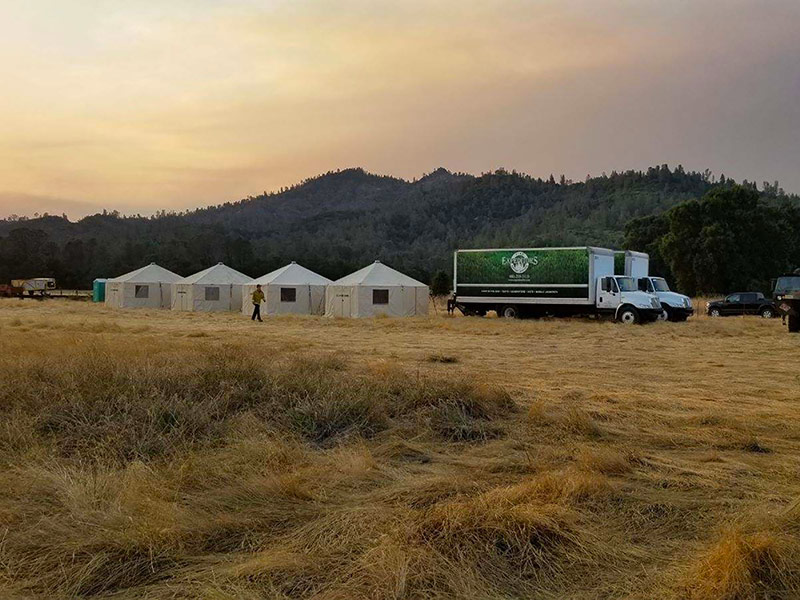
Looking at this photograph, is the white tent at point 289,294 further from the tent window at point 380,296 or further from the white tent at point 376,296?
the tent window at point 380,296

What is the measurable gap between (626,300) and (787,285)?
23.4 feet

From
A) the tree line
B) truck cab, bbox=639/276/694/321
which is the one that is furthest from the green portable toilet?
the tree line

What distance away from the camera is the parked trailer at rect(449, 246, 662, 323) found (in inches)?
1141

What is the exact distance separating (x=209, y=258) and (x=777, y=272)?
6037 cm

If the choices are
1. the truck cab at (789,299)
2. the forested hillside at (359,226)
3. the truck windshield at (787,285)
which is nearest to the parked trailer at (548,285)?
the truck cab at (789,299)

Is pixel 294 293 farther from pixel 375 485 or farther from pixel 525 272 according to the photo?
pixel 375 485

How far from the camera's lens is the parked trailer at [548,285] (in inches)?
1141

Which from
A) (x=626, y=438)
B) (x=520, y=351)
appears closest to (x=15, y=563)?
(x=626, y=438)

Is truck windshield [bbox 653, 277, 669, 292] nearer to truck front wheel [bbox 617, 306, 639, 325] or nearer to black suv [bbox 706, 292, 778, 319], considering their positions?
truck front wheel [bbox 617, 306, 639, 325]

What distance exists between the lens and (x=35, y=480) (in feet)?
16.7

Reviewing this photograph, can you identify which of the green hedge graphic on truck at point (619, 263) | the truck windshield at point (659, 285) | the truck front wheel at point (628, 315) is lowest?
the truck front wheel at point (628, 315)

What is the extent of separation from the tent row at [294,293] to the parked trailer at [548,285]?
349 cm

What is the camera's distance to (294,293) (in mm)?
37812

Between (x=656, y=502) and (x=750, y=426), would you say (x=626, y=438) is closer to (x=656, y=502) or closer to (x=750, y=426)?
(x=750, y=426)
